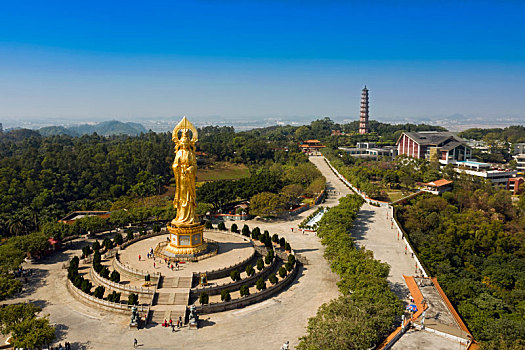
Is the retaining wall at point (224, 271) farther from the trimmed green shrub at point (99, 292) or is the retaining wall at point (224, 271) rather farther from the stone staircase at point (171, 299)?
the trimmed green shrub at point (99, 292)

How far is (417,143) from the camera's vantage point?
82.4m

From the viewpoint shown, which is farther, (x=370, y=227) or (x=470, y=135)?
(x=470, y=135)

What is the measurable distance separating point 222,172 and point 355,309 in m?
59.2

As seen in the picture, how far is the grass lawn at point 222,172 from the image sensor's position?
73.3 meters

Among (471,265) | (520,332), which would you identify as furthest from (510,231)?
(520,332)

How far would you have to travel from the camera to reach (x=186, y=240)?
28500 mm

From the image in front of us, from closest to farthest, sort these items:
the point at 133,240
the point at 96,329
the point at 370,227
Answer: the point at 96,329 < the point at 133,240 < the point at 370,227

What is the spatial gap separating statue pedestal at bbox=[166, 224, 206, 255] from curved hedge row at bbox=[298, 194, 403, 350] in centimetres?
975

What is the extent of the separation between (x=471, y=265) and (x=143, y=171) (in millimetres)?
48261

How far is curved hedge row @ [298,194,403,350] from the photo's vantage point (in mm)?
16688

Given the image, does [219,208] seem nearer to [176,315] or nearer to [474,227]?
[176,315]

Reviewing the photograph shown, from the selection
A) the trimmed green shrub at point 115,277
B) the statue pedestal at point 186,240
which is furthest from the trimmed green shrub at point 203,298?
the trimmed green shrub at point 115,277

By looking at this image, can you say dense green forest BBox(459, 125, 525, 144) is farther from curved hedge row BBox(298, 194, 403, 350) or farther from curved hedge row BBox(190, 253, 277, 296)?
curved hedge row BBox(190, 253, 277, 296)

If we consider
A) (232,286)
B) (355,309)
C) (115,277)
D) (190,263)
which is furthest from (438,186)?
(115,277)
